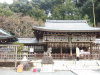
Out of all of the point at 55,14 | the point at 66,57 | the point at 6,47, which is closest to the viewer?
the point at 6,47

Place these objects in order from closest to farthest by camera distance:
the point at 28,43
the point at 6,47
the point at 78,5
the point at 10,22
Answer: the point at 6,47 < the point at 28,43 < the point at 10,22 < the point at 78,5

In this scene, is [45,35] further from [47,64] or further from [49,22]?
[47,64]

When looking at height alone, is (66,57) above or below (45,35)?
below

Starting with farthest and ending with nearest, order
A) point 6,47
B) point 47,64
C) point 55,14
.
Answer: point 55,14
point 6,47
point 47,64

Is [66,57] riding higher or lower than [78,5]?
lower

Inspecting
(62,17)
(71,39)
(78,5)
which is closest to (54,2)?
(78,5)

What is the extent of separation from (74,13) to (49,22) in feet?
65.7

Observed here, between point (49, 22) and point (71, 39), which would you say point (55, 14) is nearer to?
point (49, 22)

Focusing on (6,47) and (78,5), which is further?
(78,5)

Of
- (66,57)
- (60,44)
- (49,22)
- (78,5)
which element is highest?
(78,5)

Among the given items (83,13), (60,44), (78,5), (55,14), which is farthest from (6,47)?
(78,5)

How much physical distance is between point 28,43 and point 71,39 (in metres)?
5.88

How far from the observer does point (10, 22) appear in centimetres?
3369

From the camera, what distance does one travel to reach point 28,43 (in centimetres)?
2275
